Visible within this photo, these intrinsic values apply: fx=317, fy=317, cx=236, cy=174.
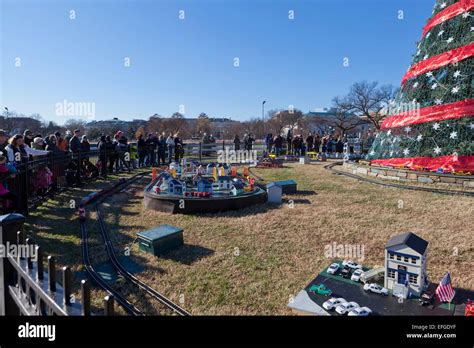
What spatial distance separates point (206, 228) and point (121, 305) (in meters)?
3.23

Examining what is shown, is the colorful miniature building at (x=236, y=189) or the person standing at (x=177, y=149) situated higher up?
the person standing at (x=177, y=149)

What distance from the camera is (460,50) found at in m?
13.0

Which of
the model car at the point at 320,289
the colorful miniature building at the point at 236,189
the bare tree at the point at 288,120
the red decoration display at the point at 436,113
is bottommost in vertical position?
the model car at the point at 320,289

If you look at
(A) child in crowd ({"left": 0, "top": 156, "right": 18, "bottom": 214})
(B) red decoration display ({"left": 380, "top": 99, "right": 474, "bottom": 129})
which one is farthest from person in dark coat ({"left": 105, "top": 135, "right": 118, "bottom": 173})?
(B) red decoration display ({"left": 380, "top": 99, "right": 474, "bottom": 129})

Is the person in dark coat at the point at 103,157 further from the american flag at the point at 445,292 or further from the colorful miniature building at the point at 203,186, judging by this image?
the american flag at the point at 445,292

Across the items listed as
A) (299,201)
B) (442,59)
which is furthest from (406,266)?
(442,59)

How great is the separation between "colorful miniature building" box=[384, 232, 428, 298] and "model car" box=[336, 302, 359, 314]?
2.35ft

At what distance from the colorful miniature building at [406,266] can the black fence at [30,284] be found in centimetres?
345

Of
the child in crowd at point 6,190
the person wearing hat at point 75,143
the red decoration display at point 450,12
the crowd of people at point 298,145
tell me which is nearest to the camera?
the child in crowd at point 6,190

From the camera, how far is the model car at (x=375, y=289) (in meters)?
4.05

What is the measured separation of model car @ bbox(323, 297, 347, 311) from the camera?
12.2 ft

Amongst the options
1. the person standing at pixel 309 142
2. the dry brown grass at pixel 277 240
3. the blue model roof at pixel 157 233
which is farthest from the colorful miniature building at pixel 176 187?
the person standing at pixel 309 142
